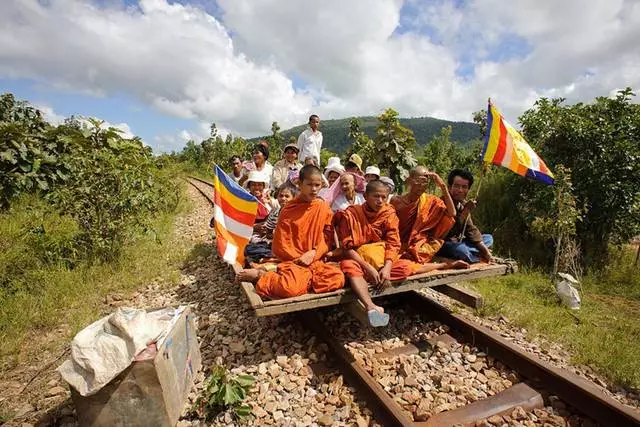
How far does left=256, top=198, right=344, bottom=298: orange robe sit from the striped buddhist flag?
0.40 m

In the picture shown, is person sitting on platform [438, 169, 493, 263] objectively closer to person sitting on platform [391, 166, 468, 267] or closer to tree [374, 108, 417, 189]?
person sitting on platform [391, 166, 468, 267]

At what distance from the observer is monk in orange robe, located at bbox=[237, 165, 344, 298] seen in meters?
3.44

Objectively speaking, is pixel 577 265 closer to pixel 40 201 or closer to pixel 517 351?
pixel 517 351

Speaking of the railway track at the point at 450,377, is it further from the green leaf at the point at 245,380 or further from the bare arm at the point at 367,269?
the green leaf at the point at 245,380

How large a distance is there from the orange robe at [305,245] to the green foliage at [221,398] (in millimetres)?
885

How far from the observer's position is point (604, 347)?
3707 millimetres

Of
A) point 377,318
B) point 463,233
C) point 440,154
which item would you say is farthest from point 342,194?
point 440,154

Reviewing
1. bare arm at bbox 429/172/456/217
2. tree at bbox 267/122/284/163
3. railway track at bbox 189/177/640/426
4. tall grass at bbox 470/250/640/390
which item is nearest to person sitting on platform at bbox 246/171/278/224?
railway track at bbox 189/177/640/426

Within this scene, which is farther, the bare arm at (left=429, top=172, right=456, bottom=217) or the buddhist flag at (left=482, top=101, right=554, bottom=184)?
the bare arm at (left=429, top=172, right=456, bottom=217)

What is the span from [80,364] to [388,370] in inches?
91.4

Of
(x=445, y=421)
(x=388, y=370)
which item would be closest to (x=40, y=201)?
(x=388, y=370)

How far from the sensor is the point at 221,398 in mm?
2635

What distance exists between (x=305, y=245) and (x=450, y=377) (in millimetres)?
1887

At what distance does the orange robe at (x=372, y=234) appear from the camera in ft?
12.7
